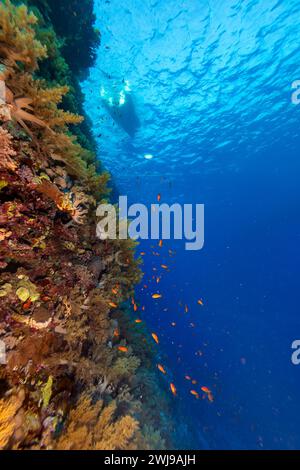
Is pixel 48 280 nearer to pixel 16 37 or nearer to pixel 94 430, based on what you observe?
pixel 94 430

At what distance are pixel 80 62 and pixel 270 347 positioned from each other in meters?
46.4

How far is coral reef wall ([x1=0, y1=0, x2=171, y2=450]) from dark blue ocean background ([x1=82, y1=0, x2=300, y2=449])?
5196mm

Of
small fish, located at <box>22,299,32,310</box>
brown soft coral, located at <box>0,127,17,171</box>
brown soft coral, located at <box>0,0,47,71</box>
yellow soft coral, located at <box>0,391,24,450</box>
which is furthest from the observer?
small fish, located at <box>22,299,32,310</box>

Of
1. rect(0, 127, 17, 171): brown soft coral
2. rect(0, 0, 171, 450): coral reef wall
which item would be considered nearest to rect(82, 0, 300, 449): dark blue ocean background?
rect(0, 0, 171, 450): coral reef wall

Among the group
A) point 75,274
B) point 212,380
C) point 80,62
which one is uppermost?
point 80,62

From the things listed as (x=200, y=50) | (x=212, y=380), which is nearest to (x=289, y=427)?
(x=212, y=380)

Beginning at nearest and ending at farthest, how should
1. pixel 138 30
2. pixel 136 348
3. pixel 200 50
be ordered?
1. pixel 136 348
2. pixel 138 30
3. pixel 200 50

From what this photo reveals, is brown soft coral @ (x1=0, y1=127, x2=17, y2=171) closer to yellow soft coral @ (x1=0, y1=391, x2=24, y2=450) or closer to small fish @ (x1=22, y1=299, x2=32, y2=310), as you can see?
small fish @ (x1=22, y1=299, x2=32, y2=310)

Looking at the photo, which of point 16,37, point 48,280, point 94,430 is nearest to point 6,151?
point 16,37

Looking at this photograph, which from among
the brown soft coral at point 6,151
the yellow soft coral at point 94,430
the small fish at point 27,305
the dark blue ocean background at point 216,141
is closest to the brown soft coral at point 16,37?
the brown soft coral at point 6,151

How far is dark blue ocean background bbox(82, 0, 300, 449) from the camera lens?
44.3 feet

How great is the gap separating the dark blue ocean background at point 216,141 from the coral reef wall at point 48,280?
520 centimetres

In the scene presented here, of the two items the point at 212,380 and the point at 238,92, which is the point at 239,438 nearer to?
the point at 212,380

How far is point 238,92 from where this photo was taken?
19.5 metres
